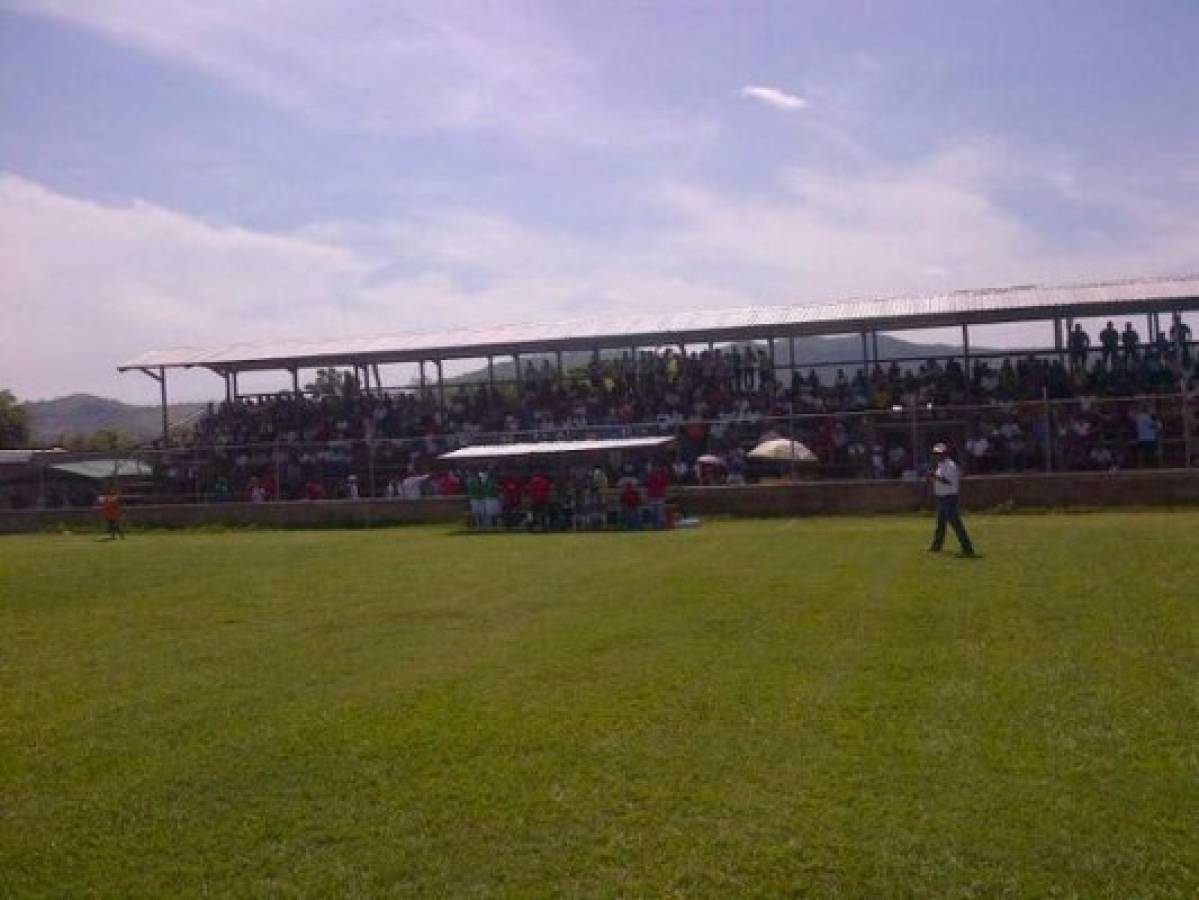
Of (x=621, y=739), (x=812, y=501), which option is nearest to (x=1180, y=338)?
(x=812, y=501)

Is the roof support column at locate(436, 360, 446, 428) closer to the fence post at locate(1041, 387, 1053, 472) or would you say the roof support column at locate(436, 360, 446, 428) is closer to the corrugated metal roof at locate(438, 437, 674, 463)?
the corrugated metal roof at locate(438, 437, 674, 463)

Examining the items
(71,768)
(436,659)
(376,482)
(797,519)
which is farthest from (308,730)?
(376,482)

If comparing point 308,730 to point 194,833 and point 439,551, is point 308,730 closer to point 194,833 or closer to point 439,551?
point 194,833

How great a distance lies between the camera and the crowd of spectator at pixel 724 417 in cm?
2878

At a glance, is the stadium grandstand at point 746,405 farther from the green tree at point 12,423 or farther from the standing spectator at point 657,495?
the green tree at point 12,423

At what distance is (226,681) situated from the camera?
10.8m

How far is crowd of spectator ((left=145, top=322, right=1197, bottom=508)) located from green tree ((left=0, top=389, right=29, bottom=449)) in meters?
28.4

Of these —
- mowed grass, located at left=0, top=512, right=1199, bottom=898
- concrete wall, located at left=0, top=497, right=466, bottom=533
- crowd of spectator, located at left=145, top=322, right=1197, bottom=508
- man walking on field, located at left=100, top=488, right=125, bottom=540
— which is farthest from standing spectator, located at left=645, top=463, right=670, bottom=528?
man walking on field, located at left=100, top=488, right=125, bottom=540

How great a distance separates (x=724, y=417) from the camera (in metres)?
33.8

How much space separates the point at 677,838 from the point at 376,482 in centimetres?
2800

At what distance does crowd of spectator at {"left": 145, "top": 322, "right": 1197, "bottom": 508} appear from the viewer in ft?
94.4

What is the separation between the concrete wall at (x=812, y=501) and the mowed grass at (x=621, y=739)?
1182 cm

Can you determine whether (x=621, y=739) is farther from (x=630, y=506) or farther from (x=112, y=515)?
(x=112, y=515)

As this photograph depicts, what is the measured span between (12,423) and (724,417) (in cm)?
4584
